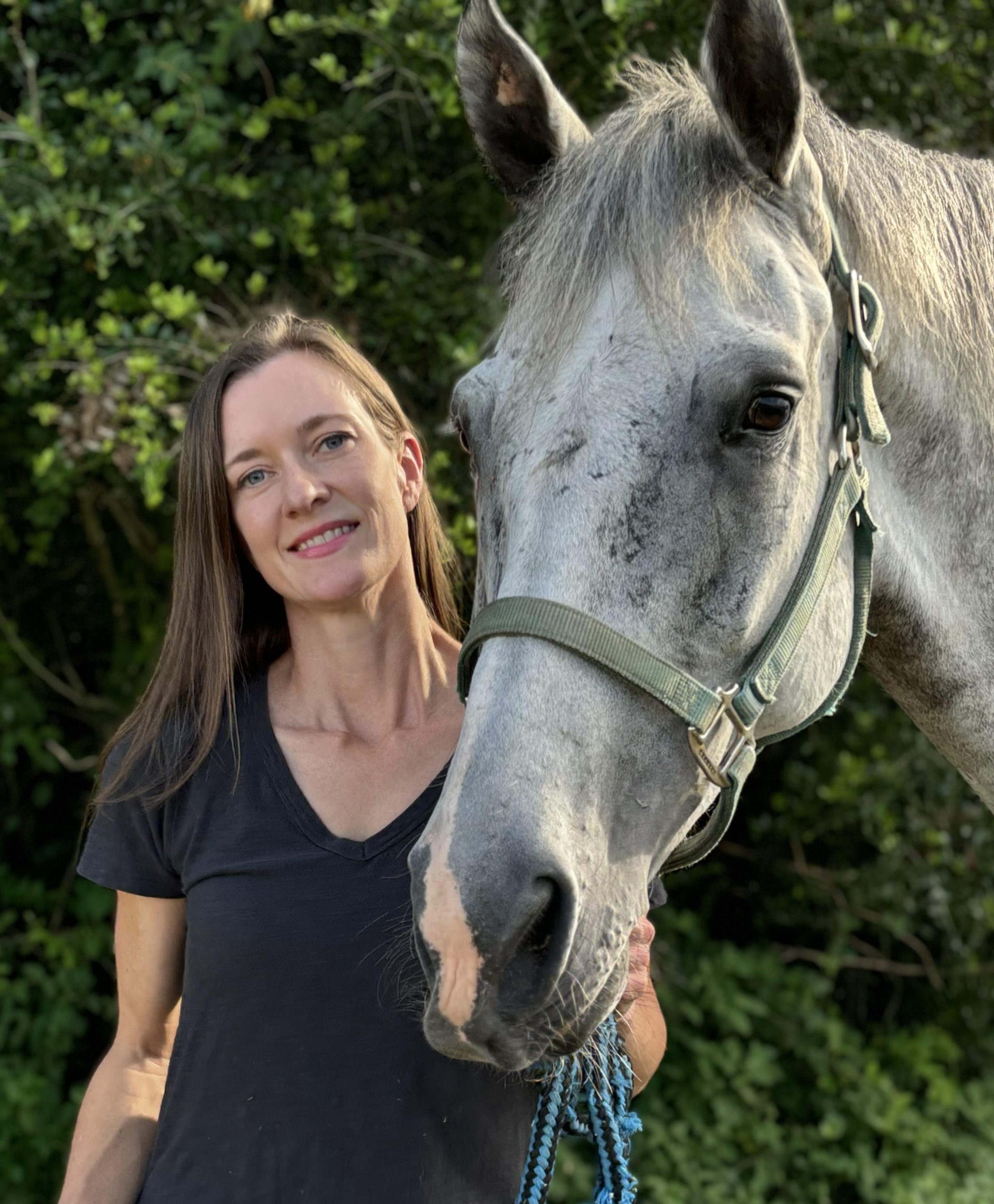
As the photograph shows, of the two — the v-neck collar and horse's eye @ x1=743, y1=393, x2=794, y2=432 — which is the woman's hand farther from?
horse's eye @ x1=743, y1=393, x2=794, y2=432

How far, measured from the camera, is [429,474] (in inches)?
119

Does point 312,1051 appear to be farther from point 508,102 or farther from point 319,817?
point 508,102

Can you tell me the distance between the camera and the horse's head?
1160mm

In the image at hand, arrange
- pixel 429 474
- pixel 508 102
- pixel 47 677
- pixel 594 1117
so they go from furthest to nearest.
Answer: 1. pixel 47 677
2. pixel 429 474
3. pixel 508 102
4. pixel 594 1117

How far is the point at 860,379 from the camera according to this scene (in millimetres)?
1417

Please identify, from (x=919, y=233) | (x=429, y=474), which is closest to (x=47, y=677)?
(x=429, y=474)

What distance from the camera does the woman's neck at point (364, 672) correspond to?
173 centimetres

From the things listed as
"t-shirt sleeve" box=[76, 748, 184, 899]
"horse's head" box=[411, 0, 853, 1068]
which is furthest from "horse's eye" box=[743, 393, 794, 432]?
"t-shirt sleeve" box=[76, 748, 184, 899]

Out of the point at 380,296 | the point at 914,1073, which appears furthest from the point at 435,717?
the point at 914,1073

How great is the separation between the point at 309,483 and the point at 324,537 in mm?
84

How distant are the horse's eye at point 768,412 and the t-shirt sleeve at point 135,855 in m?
0.94

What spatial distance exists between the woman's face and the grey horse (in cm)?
29

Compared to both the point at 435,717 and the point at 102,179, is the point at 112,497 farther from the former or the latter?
the point at 435,717

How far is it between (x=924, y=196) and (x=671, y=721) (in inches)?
33.1
